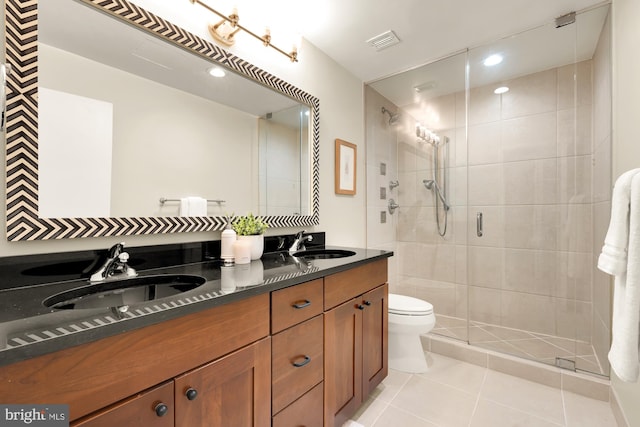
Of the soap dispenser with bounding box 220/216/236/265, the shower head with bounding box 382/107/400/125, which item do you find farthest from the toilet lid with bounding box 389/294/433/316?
the shower head with bounding box 382/107/400/125

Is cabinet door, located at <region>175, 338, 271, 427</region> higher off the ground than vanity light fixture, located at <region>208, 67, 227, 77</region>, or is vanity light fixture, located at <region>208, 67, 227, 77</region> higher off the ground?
vanity light fixture, located at <region>208, 67, 227, 77</region>

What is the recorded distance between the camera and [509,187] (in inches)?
101

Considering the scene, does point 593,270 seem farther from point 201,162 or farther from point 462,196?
point 201,162

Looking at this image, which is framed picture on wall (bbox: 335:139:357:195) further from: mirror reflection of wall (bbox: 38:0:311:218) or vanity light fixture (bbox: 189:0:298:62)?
vanity light fixture (bbox: 189:0:298:62)

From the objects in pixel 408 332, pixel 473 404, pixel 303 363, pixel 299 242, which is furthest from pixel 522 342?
pixel 303 363

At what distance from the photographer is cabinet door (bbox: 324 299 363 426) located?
131 centimetres

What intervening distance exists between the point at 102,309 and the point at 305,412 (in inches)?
35.3

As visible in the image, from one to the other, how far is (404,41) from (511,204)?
1.64 metres

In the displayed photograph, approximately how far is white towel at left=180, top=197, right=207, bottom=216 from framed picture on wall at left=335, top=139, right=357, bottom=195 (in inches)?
45.6

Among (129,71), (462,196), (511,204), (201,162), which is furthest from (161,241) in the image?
(511,204)

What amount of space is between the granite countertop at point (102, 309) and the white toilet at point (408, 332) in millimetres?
1031
